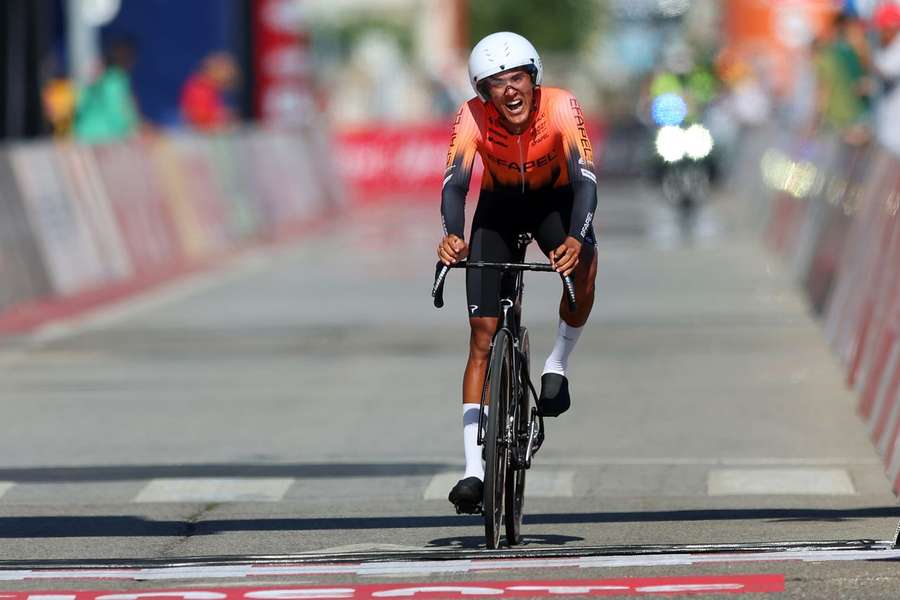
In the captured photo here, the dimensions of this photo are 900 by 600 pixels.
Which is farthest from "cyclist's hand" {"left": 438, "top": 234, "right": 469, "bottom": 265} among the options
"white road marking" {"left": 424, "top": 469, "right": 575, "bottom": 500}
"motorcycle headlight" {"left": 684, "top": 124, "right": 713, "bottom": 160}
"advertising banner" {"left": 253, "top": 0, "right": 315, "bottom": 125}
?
"advertising banner" {"left": 253, "top": 0, "right": 315, "bottom": 125}

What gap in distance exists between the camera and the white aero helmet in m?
8.20

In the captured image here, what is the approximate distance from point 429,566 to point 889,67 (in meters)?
10.6

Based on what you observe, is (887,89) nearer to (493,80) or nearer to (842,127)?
(842,127)

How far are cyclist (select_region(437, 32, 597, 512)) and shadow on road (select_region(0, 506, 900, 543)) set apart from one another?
0.61 m

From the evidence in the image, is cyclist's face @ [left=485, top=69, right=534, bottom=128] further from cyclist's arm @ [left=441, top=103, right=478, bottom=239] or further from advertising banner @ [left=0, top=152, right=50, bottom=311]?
advertising banner @ [left=0, top=152, right=50, bottom=311]

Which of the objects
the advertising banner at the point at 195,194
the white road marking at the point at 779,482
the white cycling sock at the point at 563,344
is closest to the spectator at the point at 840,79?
the advertising banner at the point at 195,194

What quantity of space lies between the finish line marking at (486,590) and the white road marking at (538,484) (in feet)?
7.83

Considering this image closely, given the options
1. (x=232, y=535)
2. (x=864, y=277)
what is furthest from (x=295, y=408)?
(x=232, y=535)

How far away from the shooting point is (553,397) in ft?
28.8

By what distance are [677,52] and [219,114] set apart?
21.7 ft

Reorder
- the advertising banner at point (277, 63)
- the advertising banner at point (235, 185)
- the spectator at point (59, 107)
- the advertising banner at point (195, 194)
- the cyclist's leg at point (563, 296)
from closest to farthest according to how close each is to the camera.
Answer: the cyclist's leg at point (563, 296)
the advertising banner at point (195, 194)
the advertising banner at point (235, 185)
the spectator at point (59, 107)
the advertising banner at point (277, 63)

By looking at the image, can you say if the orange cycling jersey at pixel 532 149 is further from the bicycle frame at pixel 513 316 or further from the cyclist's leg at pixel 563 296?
the bicycle frame at pixel 513 316

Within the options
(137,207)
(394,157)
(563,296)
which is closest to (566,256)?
(563,296)

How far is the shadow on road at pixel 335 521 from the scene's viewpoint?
883 centimetres
